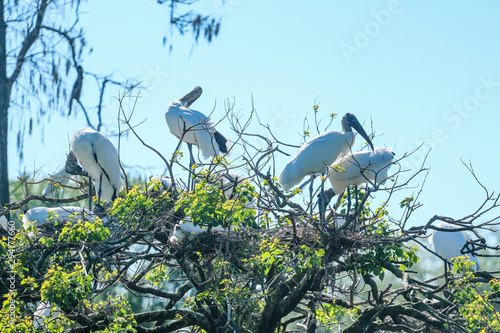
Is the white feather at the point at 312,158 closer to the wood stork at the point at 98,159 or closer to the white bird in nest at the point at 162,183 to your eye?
the white bird in nest at the point at 162,183

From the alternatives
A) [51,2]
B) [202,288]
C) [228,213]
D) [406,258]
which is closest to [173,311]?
[202,288]

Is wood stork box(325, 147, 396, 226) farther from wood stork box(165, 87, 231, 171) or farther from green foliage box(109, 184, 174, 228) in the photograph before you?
green foliage box(109, 184, 174, 228)

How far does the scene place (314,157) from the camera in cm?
577

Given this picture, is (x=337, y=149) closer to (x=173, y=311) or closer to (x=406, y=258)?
(x=406, y=258)

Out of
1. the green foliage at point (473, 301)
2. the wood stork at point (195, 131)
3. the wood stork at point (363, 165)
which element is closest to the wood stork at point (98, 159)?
the wood stork at point (195, 131)

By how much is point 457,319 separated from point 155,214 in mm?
2218

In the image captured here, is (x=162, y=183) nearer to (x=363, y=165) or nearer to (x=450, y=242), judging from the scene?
(x=363, y=165)

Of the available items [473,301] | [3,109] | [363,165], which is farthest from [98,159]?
[473,301]

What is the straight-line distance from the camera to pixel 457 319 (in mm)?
4652

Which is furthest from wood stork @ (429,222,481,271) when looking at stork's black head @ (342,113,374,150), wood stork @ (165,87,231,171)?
wood stork @ (165,87,231,171)

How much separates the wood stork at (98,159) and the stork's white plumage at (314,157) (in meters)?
1.97

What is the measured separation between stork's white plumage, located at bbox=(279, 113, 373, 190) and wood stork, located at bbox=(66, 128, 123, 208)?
1970 mm

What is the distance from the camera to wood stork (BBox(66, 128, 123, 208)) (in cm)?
675

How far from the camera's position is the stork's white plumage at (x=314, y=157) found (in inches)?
227
